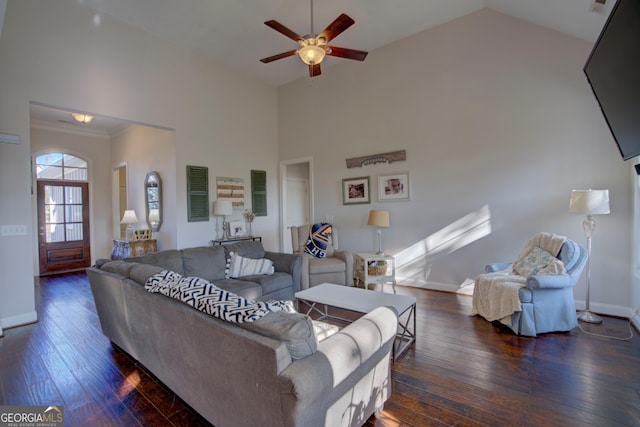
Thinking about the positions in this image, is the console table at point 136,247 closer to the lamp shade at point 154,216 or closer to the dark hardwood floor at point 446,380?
the lamp shade at point 154,216

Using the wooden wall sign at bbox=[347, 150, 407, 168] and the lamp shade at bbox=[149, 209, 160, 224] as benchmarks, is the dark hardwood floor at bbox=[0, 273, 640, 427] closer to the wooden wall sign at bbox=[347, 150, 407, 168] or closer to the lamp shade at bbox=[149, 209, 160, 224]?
the lamp shade at bbox=[149, 209, 160, 224]

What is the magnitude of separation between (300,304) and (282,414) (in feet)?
8.53

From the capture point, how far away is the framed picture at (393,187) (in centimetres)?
453

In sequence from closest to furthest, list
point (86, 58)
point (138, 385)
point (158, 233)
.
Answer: point (138, 385) → point (86, 58) → point (158, 233)

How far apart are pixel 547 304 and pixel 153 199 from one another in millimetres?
5829

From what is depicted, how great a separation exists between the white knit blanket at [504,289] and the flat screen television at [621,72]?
1253 millimetres

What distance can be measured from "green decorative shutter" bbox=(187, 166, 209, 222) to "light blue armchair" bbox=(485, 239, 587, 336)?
4.58m

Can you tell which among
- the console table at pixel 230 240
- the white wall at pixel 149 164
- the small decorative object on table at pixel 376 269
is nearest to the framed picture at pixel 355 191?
the small decorative object on table at pixel 376 269

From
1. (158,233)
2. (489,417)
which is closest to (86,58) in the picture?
(158,233)

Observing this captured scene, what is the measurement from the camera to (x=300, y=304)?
3.66 metres

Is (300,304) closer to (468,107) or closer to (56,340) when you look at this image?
(56,340)

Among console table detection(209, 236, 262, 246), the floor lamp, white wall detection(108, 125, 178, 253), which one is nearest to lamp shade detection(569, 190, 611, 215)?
the floor lamp

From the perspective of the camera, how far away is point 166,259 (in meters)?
2.94

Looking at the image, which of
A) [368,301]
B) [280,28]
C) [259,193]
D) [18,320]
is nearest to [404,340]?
[368,301]
